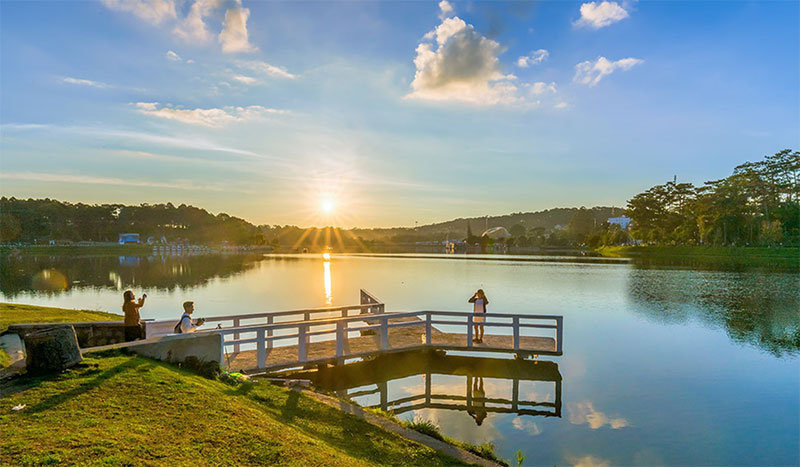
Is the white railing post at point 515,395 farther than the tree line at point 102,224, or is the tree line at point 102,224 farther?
the tree line at point 102,224

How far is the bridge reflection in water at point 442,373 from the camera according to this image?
40.1 ft

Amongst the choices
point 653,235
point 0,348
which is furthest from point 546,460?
point 653,235

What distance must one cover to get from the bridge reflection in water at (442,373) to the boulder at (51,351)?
687cm

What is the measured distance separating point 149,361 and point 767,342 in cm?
2309

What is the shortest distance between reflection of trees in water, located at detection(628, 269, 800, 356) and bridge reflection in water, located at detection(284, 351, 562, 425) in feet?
35.7

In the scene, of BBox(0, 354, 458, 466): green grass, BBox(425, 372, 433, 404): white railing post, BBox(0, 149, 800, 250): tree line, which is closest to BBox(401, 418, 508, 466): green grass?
BBox(0, 354, 458, 466): green grass

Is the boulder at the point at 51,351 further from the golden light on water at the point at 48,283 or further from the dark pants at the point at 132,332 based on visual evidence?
the golden light on water at the point at 48,283

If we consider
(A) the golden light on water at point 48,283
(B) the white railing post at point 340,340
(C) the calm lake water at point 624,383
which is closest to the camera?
(C) the calm lake water at point 624,383

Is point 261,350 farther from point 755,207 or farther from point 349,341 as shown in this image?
point 755,207

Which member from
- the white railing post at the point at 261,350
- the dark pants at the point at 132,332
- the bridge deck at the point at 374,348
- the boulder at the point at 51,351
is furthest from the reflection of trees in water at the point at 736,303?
the boulder at the point at 51,351

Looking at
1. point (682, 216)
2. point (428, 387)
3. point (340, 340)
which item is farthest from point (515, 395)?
point (682, 216)

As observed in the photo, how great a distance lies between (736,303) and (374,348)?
27.1 metres

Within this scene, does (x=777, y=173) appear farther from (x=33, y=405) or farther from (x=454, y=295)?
(x=33, y=405)

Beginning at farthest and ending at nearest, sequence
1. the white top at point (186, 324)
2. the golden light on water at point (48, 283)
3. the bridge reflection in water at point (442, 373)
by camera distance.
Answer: the golden light on water at point (48, 283)
the bridge reflection in water at point (442, 373)
the white top at point (186, 324)
